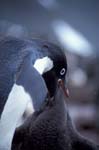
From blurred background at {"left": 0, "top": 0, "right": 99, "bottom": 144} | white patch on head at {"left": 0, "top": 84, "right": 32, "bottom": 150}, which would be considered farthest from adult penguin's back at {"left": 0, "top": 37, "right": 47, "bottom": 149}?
blurred background at {"left": 0, "top": 0, "right": 99, "bottom": 144}

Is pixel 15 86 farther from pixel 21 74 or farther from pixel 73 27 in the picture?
pixel 73 27

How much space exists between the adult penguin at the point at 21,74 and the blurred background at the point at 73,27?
65cm

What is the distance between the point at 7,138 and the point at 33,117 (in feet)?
0.35

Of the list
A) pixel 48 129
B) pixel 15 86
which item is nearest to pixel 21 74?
pixel 15 86

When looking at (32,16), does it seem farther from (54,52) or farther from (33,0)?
(54,52)

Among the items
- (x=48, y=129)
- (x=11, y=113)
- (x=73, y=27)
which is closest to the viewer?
(x=11, y=113)

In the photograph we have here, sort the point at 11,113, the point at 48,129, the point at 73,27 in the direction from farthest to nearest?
the point at 73,27 < the point at 48,129 < the point at 11,113

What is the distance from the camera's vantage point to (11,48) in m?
0.61

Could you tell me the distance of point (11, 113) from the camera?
0.55m

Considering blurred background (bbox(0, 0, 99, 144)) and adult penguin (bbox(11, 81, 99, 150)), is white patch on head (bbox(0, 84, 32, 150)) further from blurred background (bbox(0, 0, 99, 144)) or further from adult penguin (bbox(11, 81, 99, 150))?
blurred background (bbox(0, 0, 99, 144))

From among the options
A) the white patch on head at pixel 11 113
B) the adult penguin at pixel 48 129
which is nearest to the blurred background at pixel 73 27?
the adult penguin at pixel 48 129

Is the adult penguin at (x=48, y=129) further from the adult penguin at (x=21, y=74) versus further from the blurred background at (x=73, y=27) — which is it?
the blurred background at (x=73, y=27)

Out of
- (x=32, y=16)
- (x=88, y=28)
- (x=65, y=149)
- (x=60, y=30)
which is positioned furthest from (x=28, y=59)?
(x=60, y=30)

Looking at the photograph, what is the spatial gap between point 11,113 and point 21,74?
5 cm
